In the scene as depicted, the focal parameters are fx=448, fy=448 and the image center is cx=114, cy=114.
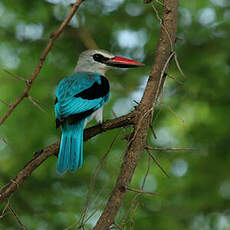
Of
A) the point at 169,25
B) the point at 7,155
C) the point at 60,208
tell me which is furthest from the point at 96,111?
the point at 7,155

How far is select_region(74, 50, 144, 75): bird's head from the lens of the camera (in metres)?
5.07

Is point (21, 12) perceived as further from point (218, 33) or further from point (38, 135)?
point (218, 33)

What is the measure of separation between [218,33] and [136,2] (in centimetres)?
125

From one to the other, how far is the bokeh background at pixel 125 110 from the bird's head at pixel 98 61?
644mm

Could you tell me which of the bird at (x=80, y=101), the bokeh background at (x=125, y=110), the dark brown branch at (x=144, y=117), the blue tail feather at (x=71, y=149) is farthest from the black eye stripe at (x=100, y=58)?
the dark brown branch at (x=144, y=117)

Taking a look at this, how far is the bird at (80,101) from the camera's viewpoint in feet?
13.2

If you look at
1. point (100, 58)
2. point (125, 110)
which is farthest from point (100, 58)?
point (125, 110)

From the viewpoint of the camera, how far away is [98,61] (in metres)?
5.26

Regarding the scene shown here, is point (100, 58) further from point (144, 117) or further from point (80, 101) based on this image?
point (144, 117)

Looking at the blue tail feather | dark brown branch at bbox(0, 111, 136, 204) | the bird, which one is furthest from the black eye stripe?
dark brown branch at bbox(0, 111, 136, 204)

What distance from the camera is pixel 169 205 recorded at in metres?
5.77

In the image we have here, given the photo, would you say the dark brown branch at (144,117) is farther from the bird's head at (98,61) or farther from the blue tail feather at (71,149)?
the bird's head at (98,61)

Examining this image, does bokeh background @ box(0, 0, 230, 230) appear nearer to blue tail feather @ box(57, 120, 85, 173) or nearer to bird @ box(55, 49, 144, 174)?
bird @ box(55, 49, 144, 174)

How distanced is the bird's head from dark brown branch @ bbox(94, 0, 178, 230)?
1.51 metres
